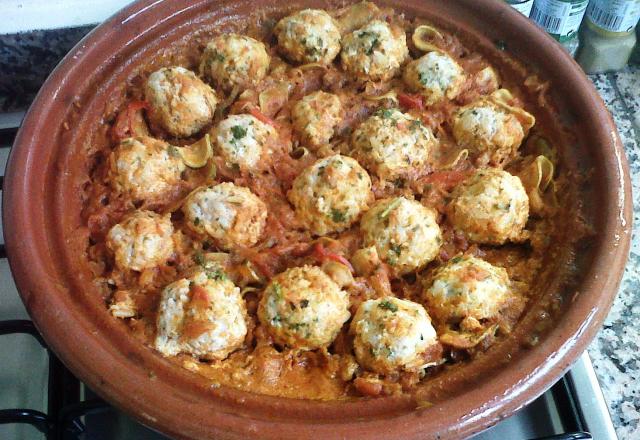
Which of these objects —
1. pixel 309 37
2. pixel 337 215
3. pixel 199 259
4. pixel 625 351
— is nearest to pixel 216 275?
pixel 199 259

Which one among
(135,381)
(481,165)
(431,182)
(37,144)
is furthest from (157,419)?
(481,165)

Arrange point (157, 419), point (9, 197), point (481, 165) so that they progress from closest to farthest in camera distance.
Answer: point (157, 419), point (9, 197), point (481, 165)

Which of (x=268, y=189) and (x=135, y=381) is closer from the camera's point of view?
(x=135, y=381)

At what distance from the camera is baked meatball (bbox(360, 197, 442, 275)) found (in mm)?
1303

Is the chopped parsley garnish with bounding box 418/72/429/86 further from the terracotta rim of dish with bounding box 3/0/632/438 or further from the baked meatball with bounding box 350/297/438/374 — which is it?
Result: the baked meatball with bounding box 350/297/438/374

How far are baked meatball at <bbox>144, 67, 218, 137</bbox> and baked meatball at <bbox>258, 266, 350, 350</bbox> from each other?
473mm

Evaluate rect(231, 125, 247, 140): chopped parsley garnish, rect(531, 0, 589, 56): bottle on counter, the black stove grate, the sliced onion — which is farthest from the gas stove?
rect(531, 0, 589, 56): bottle on counter

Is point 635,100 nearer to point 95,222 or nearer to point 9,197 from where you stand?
point 95,222

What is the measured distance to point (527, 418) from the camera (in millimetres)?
1386

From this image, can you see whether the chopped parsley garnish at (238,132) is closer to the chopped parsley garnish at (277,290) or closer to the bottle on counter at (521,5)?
the chopped parsley garnish at (277,290)

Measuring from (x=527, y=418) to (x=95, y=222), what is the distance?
3.34 ft

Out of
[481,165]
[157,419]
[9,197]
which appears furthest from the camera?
[481,165]

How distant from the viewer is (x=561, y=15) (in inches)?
73.1

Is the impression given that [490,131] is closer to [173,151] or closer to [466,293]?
[466,293]
